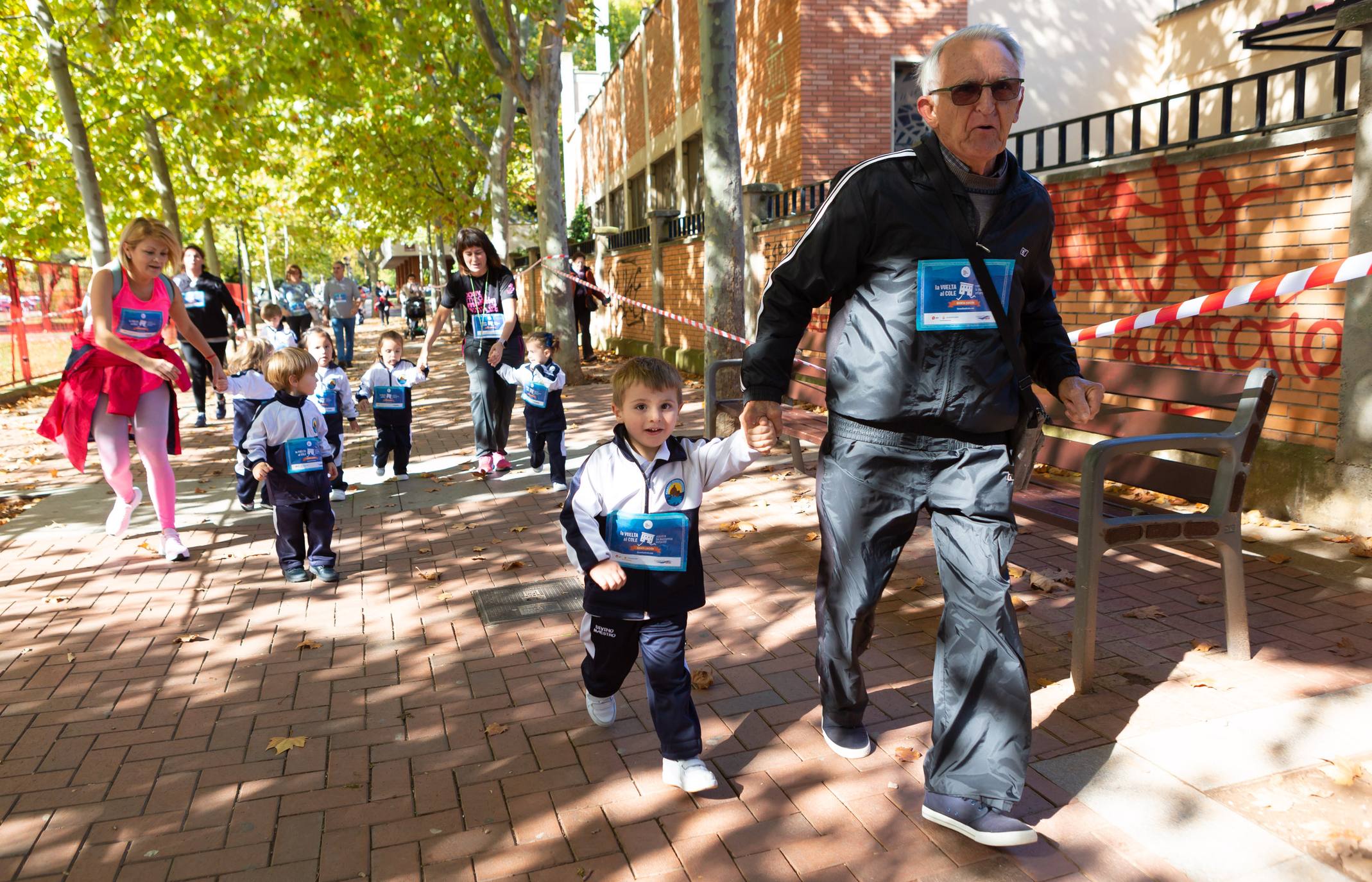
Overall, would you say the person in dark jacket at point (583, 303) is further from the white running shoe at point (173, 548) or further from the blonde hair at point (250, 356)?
the white running shoe at point (173, 548)

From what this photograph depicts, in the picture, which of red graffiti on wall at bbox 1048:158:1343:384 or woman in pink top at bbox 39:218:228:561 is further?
red graffiti on wall at bbox 1048:158:1343:384

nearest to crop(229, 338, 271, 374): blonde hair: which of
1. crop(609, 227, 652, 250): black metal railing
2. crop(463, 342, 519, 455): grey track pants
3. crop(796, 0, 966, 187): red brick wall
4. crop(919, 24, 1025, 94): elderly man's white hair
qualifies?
crop(463, 342, 519, 455): grey track pants

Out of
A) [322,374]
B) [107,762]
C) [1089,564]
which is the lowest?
[107,762]

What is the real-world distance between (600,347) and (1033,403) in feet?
69.8

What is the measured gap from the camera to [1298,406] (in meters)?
6.05

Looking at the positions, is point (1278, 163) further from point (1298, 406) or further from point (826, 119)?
point (826, 119)

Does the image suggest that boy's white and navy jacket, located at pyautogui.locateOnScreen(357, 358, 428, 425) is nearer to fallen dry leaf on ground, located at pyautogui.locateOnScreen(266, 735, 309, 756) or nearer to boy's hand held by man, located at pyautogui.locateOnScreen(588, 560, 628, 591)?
fallen dry leaf on ground, located at pyautogui.locateOnScreen(266, 735, 309, 756)

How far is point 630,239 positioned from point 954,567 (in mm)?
18480

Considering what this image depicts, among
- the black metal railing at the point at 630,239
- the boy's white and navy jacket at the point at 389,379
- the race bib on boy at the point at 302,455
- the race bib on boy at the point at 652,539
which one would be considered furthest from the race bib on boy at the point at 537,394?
the black metal railing at the point at 630,239

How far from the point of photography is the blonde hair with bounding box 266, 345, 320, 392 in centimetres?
566

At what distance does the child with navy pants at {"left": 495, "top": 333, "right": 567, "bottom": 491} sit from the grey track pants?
0.31 metres

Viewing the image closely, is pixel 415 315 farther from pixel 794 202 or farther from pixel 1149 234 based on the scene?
pixel 1149 234

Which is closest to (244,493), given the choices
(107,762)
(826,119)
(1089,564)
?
(107,762)

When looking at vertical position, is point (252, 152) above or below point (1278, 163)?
above
